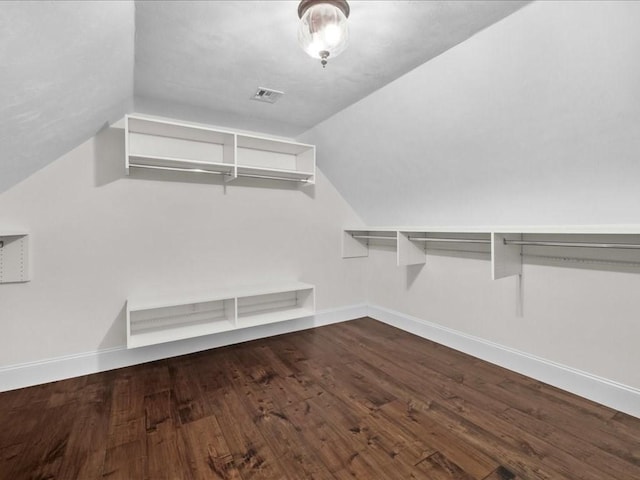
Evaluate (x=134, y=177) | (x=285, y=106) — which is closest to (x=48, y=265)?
(x=134, y=177)

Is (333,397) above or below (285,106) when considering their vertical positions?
below

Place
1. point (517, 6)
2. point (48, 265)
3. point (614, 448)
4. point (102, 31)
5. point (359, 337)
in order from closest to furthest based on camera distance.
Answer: point (102, 31) < point (517, 6) < point (614, 448) < point (48, 265) < point (359, 337)

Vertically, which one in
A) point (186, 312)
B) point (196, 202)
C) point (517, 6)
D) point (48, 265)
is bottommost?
point (186, 312)

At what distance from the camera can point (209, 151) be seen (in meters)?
3.04

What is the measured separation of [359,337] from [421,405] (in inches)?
50.2

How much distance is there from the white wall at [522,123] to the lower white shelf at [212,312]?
5.26 ft

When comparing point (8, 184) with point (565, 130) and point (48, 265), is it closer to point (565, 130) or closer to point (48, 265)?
point (48, 265)

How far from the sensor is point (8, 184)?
88.5 inches

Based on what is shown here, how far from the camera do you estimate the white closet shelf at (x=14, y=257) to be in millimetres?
2301

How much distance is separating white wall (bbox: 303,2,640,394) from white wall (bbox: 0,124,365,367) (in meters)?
1.20

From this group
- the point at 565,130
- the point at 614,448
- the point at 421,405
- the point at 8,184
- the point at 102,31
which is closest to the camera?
the point at 102,31

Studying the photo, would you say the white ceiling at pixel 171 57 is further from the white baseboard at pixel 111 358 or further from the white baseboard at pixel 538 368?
the white baseboard at pixel 538 368

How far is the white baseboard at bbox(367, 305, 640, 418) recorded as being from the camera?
2.02 metres

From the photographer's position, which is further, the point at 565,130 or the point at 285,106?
the point at 285,106
